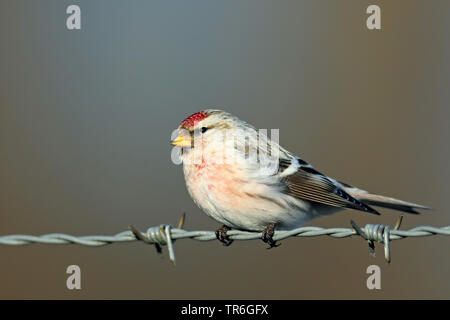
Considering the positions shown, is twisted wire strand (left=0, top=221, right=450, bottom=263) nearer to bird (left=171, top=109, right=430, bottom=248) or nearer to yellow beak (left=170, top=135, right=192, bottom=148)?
bird (left=171, top=109, right=430, bottom=248)

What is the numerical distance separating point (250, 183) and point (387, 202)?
3.15ft

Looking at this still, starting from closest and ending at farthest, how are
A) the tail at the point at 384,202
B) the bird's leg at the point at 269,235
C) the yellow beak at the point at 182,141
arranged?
the bird's leg at the point at 269,235 → the tail at the point at 384,202 → the yellow beak at the point at 182,141

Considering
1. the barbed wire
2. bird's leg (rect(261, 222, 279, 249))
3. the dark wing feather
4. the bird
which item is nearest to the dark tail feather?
the bird

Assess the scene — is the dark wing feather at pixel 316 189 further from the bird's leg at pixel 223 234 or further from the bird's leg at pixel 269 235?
the bird's leg at pixel 223 234

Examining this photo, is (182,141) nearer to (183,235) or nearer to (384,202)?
(183,235)

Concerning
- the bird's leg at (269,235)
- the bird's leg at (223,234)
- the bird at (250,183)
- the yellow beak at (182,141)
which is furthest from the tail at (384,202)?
the yellow beak at (182,141)

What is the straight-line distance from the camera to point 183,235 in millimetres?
3174

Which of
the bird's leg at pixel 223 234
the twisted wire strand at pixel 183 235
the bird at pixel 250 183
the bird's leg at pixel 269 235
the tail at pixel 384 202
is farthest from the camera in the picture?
the tail at pixel 384 202

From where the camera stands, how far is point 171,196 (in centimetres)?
777

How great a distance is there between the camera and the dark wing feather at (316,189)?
3924mm

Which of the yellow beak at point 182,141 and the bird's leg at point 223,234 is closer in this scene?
the bird's leg at point 223,234

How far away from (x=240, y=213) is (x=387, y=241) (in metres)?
1.12

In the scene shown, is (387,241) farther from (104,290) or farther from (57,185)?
(57,185)

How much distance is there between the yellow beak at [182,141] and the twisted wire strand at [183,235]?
103cm
